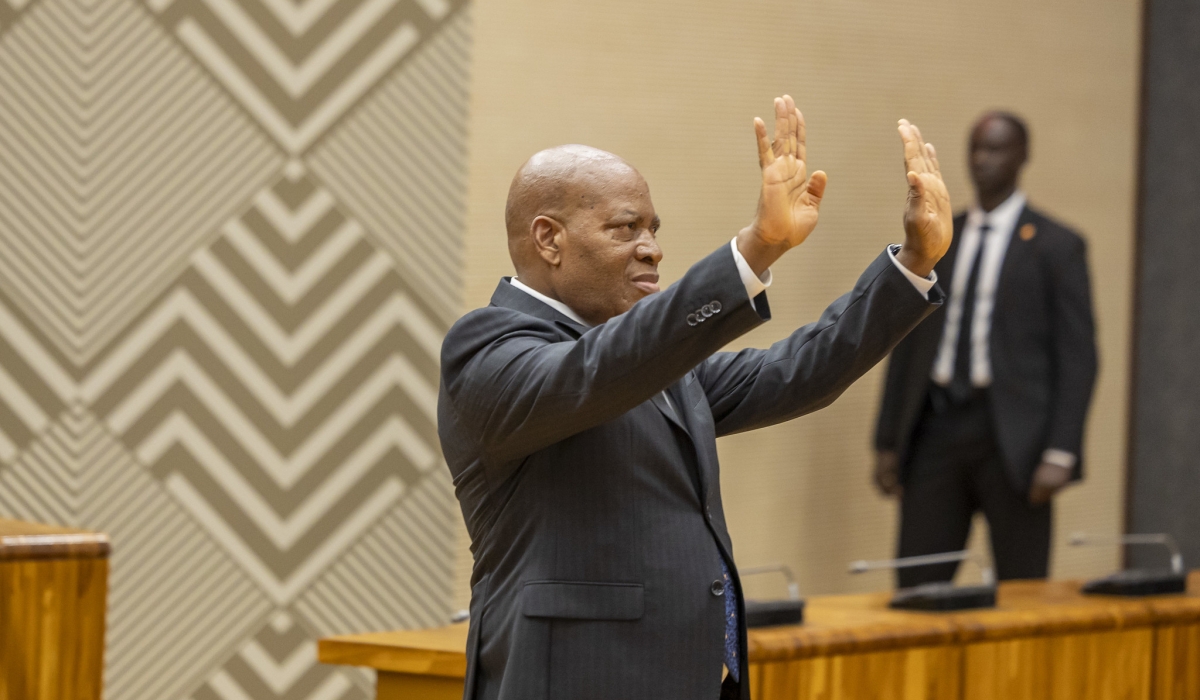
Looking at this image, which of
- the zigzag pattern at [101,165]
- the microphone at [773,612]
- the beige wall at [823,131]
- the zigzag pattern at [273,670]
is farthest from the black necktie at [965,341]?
the zigzag pattern at [101,165]

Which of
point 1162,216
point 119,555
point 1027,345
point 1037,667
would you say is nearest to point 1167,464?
point 1162,216

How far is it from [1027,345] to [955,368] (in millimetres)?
198

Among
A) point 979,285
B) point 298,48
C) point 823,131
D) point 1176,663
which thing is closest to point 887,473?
point 979,285

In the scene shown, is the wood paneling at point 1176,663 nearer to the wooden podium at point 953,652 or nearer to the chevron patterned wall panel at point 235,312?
the wooden podium at point 953,652

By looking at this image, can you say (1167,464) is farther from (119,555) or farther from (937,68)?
(119,555)

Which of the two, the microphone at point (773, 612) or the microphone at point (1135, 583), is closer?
the microphone at point (773, 612)

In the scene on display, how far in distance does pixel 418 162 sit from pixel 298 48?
397mm

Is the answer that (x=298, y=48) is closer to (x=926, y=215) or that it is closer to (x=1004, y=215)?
(x=1004, y=215)

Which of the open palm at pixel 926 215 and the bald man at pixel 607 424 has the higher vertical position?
the open palm at pixel 926 215

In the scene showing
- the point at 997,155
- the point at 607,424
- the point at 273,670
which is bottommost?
the point at 273,670

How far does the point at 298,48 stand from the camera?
370cm

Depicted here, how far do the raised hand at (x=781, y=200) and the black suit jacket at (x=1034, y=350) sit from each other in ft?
8.66

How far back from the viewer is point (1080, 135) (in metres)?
5.29

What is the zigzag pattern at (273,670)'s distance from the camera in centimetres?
365
